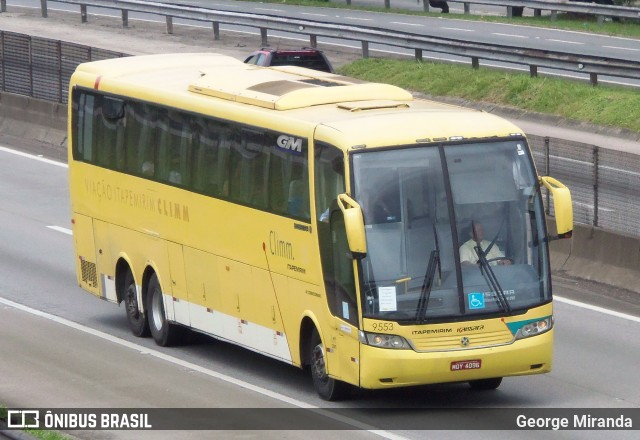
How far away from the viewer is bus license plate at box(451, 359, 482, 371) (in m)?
13.3

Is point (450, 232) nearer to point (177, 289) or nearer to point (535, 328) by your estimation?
point (535, 328)

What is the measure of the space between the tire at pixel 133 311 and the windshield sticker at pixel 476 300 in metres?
5.73

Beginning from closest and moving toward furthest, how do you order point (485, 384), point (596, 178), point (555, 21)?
1. point (485, 384)
2. point (596, 178)
3. point (555, 21)

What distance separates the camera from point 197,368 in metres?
16.1

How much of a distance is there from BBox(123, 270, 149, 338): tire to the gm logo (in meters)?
4.09

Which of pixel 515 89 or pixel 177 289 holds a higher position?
pixel 177 289

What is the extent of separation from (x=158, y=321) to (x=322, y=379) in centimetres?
390

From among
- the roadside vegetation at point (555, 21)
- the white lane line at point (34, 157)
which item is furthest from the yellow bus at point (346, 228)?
the roadside vegetation at point (555, 21)

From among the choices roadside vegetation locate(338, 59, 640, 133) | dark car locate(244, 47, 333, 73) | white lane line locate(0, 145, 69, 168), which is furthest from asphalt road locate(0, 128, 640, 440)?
roadside vegetation locate(338, 59, 640, 133)

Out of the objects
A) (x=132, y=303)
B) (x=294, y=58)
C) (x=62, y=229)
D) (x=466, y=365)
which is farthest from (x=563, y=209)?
(x=294, y=58)

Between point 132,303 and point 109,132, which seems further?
point 109,132

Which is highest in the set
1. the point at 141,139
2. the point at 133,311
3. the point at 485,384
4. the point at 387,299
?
the point at 141,139

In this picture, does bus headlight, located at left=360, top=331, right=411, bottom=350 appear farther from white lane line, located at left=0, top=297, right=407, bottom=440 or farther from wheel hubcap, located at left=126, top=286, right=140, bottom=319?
wheel hubcap, located at left=126, top=286, right=140, bottom=319

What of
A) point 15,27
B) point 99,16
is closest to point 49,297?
point 15,27
